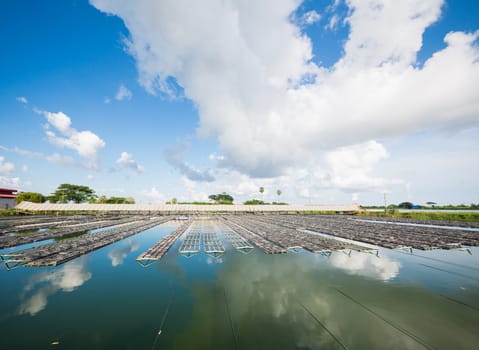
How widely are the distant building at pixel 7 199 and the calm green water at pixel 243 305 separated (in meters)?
82.9

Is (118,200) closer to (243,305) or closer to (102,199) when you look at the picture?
(102,199)

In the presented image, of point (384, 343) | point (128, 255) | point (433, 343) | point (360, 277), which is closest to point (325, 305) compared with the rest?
point (384, 343)

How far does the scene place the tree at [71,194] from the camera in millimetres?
75500

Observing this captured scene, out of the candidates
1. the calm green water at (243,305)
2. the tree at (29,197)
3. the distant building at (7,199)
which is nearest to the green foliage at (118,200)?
the tree at (29,197)

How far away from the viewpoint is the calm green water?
687 cm

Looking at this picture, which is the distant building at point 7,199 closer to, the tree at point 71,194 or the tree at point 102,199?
the tree at point 71,194

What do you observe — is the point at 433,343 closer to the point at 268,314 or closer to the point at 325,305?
the point at 325,305

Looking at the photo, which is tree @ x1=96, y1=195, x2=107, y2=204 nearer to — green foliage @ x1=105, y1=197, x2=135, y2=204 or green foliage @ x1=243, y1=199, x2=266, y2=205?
green foliage @ x1=105, y1=197, x2=135, y2=204

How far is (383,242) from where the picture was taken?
2080 cm

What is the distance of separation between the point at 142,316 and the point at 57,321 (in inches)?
133

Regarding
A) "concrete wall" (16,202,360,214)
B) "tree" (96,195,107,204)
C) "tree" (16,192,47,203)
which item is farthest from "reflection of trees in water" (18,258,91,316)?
"tree" (96,195,107,204)

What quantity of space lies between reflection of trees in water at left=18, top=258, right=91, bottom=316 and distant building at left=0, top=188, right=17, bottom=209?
277 feet

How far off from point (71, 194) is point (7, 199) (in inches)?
666

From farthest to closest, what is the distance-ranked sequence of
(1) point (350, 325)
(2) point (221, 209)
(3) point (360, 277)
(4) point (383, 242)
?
1. (2) point (221, 209)
2. (4) point (383, 242)
3. (3) point (360, 277)
4. (1) point (350, 325)
